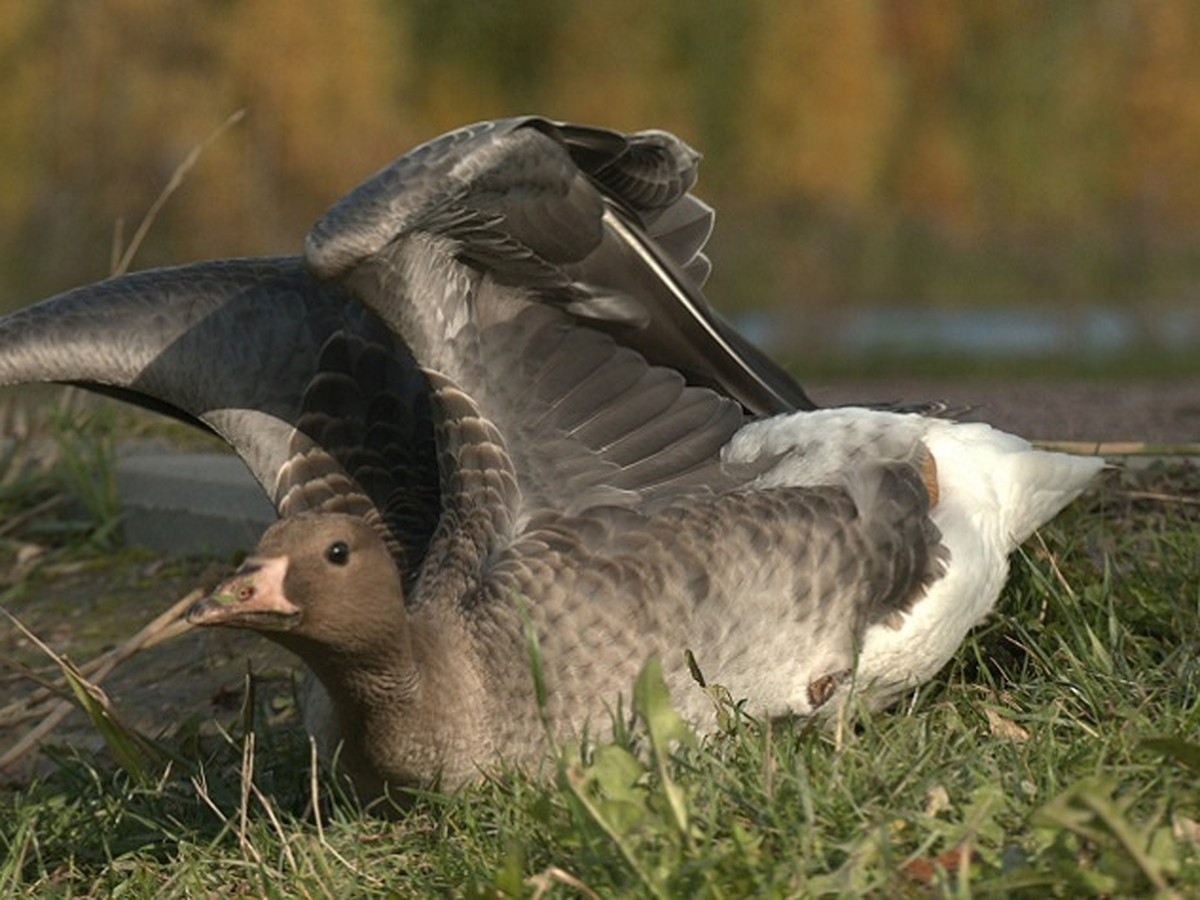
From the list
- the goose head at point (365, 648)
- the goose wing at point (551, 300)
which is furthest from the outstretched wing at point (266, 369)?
the goose head at point (365, 648)

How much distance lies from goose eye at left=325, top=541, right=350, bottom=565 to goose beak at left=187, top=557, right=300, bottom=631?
0.09 meters

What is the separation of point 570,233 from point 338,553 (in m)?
0.98

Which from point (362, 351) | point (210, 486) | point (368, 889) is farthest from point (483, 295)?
point (210, 486)

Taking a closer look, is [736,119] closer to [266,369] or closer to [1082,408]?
[1082,408]

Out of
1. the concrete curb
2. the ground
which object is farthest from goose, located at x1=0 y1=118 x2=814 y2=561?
the concrete curb

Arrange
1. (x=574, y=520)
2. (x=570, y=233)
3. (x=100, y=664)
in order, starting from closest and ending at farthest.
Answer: (x=574, y=520) < (x=570, y=233) < (x=100, y=664)

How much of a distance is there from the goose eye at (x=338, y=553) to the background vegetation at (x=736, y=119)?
11612 mm

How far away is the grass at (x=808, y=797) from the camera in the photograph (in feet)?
9.78

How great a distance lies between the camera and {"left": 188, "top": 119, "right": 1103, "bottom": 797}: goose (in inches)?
155

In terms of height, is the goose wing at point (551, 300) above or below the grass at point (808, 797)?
above

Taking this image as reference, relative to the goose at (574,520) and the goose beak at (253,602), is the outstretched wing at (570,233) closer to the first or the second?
the goose at (574,520)

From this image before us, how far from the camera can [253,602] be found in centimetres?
367

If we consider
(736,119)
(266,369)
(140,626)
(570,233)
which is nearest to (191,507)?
(140,626)

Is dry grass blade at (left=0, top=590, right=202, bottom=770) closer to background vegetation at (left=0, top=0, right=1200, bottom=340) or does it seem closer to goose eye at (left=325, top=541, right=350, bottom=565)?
goose eye at (left=325, top=541, right=350, bottom=565)
